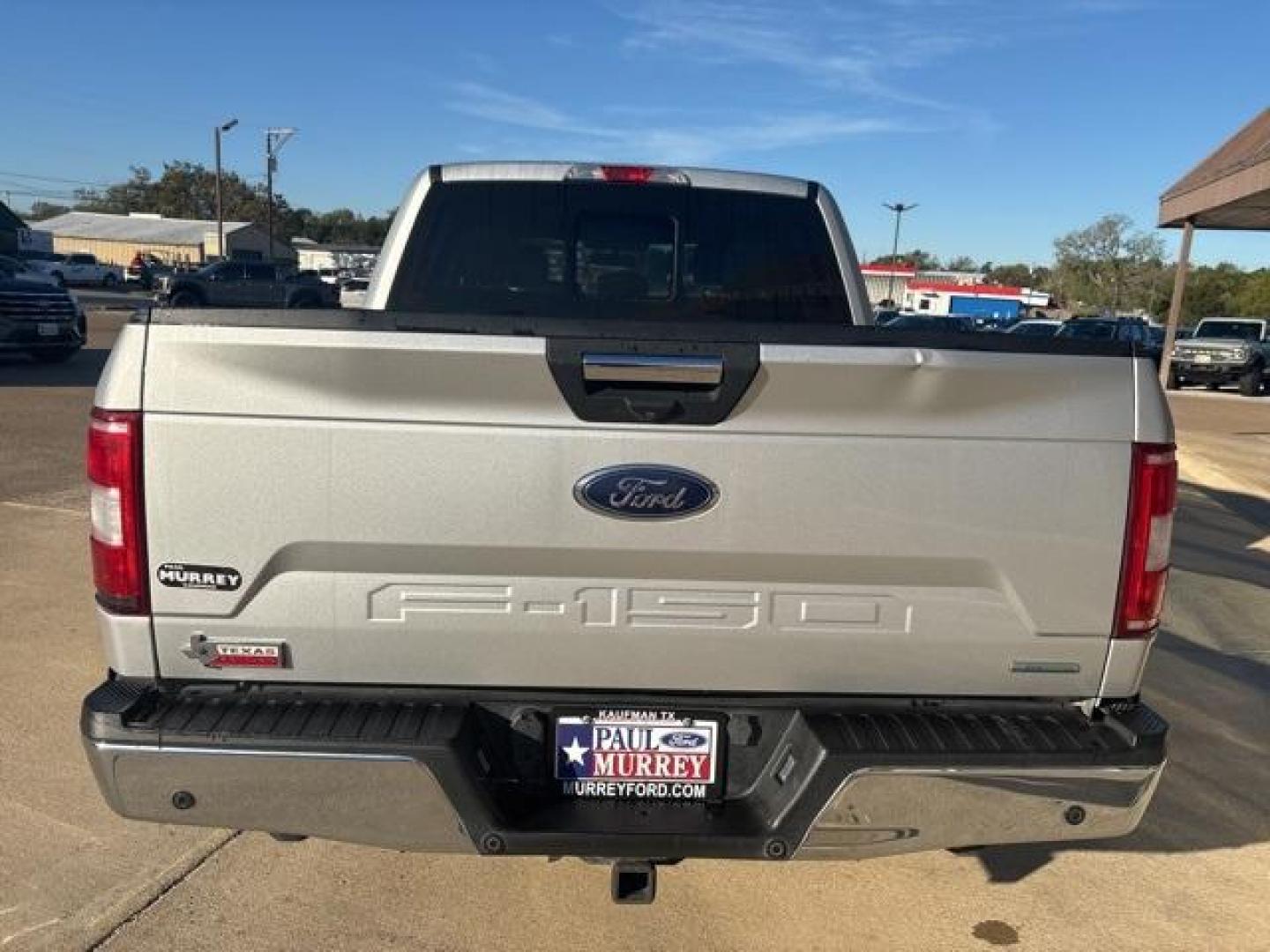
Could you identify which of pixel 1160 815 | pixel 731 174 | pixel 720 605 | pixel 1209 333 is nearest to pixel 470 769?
pixel 720 605

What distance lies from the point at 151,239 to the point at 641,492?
3751 inches

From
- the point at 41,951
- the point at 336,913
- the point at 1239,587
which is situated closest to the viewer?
the point at 41,951

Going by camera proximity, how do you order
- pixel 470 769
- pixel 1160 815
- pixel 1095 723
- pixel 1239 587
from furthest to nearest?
pixel 1239 587 → pixel 1160 815 → pixel 1095 723 → pixel 470 769

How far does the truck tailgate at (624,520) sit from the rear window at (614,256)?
1.57 meters

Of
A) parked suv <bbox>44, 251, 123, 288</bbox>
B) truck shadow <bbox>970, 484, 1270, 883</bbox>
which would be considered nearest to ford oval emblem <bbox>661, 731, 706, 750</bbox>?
truck shadow <bbox>970, 484, 1270, 883</bbox>

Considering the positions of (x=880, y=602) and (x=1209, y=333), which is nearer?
(x=880, y=602)

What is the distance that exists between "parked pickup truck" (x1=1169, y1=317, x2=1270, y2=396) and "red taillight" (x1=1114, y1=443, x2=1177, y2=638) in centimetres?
2792

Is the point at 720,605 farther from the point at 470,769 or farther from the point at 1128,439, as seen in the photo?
the point at 1128,439

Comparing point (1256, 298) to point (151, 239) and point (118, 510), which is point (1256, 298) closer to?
point (118, 510)

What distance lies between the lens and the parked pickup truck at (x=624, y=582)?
229cm

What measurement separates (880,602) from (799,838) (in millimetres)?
568

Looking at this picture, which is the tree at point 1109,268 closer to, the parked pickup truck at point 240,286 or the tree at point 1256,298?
the tree at point 1256,298

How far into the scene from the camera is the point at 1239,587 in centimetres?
743

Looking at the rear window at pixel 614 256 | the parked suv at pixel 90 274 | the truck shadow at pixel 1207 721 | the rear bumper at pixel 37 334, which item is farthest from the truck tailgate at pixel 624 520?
the parked suv at pixel 90 274
